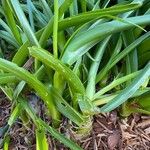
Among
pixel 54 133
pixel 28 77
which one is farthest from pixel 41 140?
pixel 28 77

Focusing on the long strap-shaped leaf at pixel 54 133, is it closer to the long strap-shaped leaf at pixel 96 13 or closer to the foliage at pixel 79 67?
the foliage at pixel 79 67

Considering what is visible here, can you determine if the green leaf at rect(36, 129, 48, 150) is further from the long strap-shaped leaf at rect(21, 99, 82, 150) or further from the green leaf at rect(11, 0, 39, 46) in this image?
the green leaf at rect(11, 0, 39, 46)

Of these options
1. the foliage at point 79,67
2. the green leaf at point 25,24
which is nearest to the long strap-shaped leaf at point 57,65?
the foliage at point 79,67

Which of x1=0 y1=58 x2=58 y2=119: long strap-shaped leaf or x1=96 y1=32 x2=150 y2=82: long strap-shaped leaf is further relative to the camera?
x1=96 y1=32 x2=150 y2=82: long strap-shaped leaf

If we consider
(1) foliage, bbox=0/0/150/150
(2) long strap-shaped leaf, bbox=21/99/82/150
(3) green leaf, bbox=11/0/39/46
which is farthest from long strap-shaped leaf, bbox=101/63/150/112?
(3) green leaf, bbox=11/0/39/46

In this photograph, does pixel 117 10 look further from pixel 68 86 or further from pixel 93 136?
pixel 93 136

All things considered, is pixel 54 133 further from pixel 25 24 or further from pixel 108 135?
pixel 25 24

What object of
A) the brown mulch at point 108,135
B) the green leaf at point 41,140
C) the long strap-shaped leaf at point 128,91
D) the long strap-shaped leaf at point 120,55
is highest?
the long strap-shaped leaf at point 120,55
